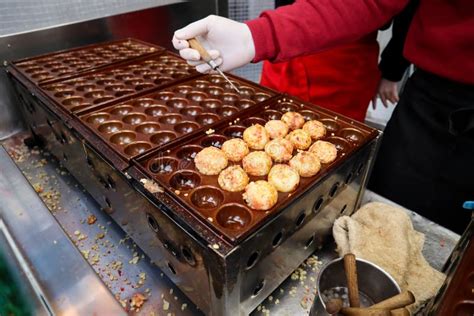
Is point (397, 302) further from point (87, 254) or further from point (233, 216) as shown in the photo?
point (87, 254)

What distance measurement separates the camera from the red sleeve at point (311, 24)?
149cm

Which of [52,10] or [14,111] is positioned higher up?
[52,10]

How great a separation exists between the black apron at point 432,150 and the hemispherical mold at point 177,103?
129cm

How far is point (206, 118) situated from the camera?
1.64m

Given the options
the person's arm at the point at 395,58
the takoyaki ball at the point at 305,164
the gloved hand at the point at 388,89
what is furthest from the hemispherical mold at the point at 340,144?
the gloved hand at the point at 388,89

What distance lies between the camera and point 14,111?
2.17 metres

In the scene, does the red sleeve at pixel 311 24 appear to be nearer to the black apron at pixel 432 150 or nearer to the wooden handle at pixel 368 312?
the black apron at pixel 432 150

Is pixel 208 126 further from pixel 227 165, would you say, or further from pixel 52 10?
pixel 52 10

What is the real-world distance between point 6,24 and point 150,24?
3.20 feet

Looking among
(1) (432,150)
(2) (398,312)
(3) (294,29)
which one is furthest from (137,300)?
(1) (432,150)

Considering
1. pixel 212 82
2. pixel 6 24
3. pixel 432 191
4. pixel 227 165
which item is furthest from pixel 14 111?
pixel 432 191

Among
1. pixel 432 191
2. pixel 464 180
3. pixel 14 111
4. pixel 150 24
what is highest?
pixel 150 24

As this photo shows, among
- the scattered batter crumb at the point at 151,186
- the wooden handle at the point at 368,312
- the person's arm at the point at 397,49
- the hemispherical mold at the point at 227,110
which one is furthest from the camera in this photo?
the person's arm at the point at 397,49

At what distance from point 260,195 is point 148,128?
70cm
